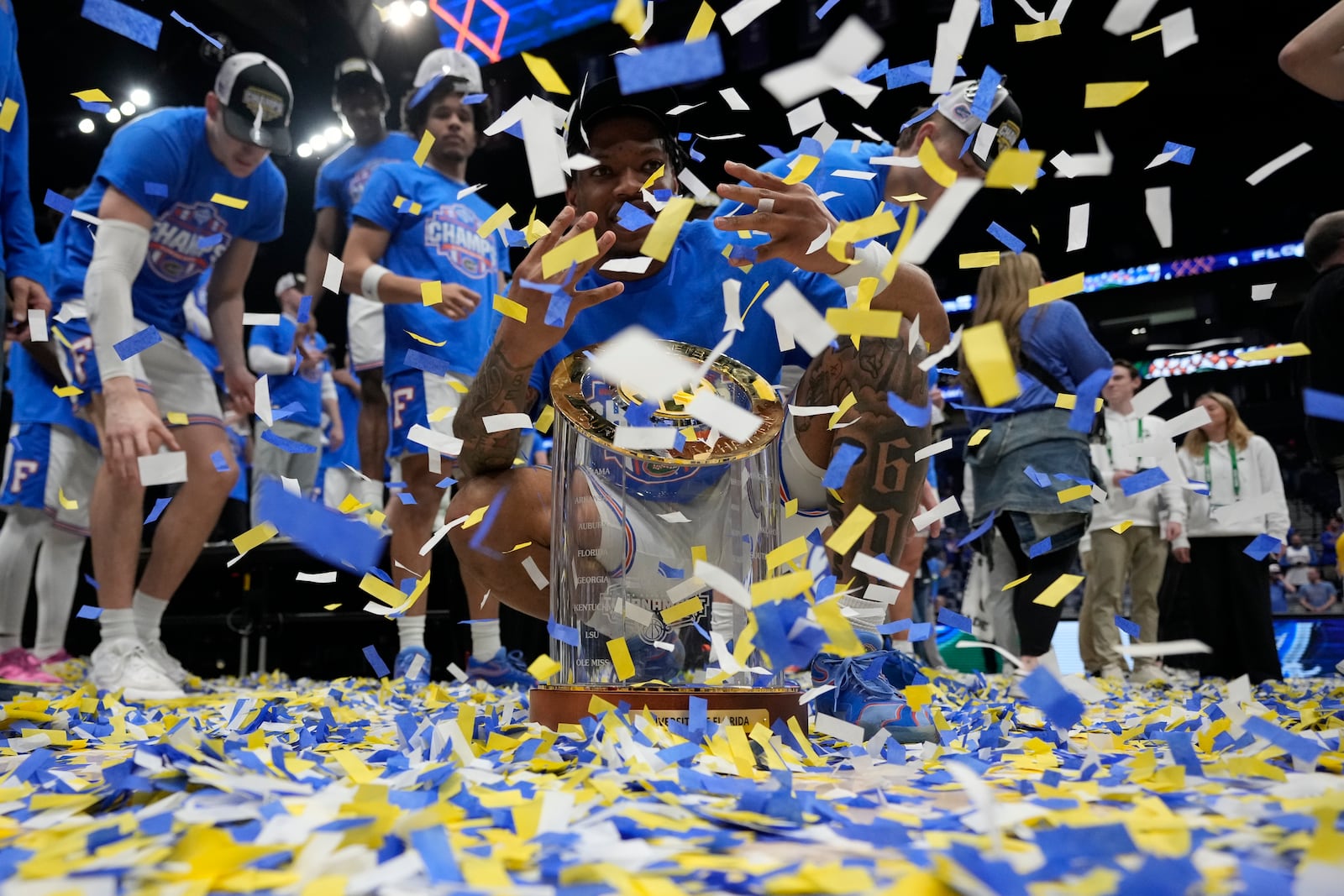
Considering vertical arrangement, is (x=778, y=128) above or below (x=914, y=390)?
above

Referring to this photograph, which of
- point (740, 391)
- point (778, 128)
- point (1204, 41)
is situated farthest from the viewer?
point (778, 128)

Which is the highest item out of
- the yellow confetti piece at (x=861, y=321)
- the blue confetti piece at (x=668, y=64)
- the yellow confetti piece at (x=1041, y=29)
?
the yellow confetti piece at (x=1041, y=29)

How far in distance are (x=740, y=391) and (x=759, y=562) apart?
0.20 metres

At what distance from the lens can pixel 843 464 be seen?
3.90ft

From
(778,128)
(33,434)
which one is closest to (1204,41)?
(778,128)

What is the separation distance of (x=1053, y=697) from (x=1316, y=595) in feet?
28.3

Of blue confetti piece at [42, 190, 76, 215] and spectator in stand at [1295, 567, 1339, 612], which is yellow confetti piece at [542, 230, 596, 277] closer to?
blue confetti piece at [42, 190, 76, 215]

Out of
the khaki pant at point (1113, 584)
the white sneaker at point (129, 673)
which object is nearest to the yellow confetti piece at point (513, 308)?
the white sneaker at point (129, 673)

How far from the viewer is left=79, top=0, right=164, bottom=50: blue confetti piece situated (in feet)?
4.33

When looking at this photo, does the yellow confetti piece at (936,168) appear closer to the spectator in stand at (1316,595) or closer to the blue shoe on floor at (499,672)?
the blue shoe on floor at (499,672)

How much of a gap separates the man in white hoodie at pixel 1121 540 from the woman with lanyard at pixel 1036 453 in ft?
1.74

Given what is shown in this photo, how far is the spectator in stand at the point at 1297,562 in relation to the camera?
808 centimetres

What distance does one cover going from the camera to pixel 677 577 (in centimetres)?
112

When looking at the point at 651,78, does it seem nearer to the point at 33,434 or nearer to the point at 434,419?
the point at 434,419
